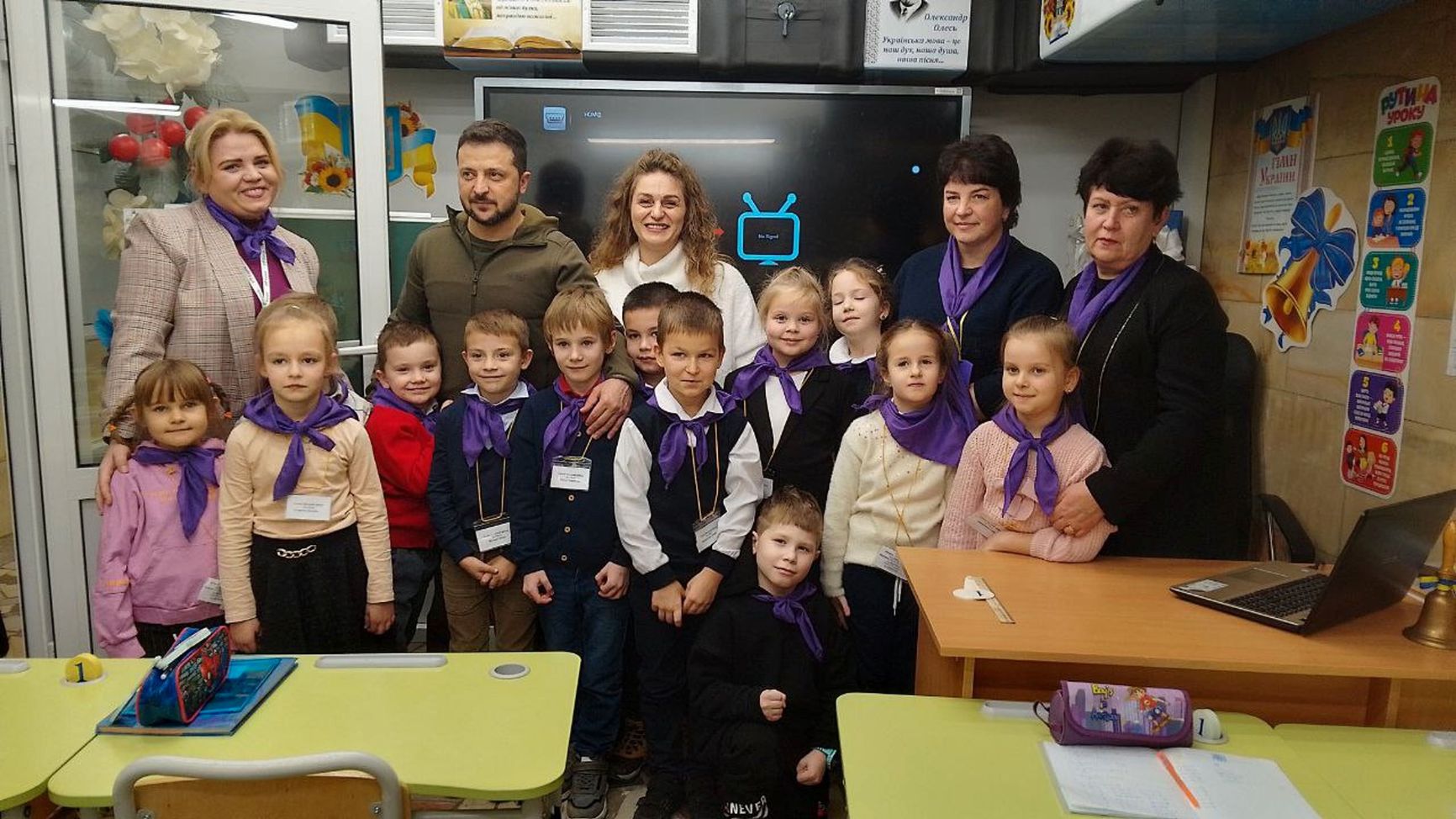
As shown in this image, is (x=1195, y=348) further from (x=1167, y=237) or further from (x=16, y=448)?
(x=16, y=448)

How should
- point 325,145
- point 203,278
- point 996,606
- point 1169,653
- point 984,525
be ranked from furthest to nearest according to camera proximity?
1. point 325,145
2. point 203,278
3. point 984,525
4. point 996,606
5. point 1169,653

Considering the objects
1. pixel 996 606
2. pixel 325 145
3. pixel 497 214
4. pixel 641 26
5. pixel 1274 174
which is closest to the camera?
pixel 996 606

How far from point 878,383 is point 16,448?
7.71 ft

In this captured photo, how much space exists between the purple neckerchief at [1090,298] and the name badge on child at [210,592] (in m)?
2.14

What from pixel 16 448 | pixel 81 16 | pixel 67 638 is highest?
pixel 81 16

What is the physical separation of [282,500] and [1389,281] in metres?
2.96

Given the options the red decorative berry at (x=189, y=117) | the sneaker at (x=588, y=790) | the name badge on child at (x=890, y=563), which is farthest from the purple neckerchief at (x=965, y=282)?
the red decorative berry at (x=189, y=117)

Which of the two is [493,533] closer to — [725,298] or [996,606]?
[725,298]

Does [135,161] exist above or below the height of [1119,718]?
above

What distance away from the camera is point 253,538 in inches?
90.0

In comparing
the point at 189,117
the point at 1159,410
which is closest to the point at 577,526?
the point at 1159,410

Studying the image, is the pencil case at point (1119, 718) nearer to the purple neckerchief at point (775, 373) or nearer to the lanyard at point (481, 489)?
the purple neckerchief at point (775, 373)

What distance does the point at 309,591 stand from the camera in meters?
2.31

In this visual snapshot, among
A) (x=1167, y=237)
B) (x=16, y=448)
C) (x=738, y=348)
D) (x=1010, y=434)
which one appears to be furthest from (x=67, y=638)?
(x=1167, y=237)
